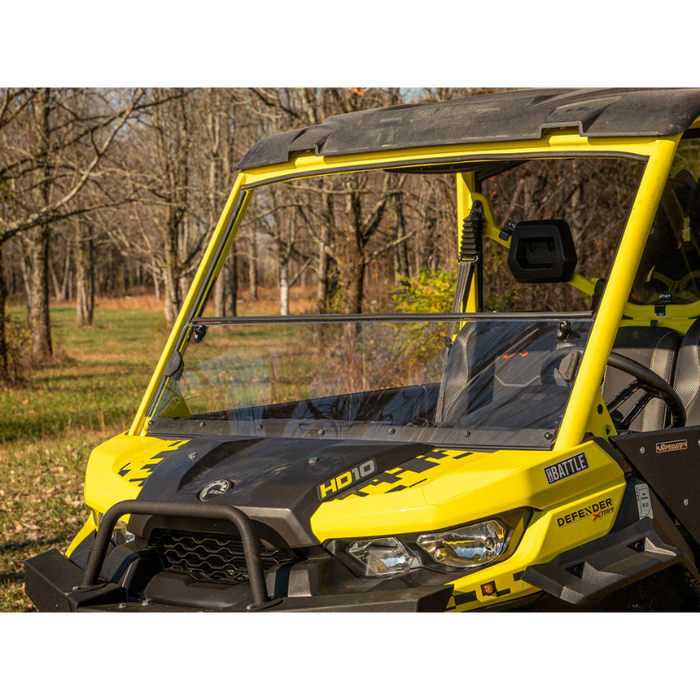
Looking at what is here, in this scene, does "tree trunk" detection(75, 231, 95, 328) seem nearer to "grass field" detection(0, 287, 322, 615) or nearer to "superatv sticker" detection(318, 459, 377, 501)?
"grass field" detection(0, 287, 322, 615)

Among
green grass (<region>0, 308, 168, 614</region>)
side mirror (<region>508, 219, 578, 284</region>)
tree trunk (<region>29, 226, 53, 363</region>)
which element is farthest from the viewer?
tree trunk (<region>29, 226, 53, 363</region>)

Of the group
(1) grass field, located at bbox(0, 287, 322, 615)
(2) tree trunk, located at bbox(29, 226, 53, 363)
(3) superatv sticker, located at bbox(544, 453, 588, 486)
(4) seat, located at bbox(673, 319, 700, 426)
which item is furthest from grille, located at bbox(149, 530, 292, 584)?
(2) tree trunk, located at bbox(29, 226, 53, 363)

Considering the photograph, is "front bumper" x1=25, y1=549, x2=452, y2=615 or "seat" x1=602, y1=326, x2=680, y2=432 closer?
"front bumper" x1=25, y1=549, x2=452, y2=615

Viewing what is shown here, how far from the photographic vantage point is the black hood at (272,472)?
2752 millimetres

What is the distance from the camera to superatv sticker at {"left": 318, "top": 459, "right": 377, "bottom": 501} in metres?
2.79

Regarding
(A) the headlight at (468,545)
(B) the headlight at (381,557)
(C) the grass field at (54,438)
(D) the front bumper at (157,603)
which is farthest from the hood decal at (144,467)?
(C) the grass field at (54,438)

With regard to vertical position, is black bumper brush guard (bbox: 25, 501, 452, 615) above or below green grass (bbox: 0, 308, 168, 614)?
above

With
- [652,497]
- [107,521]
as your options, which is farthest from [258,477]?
[652,497]

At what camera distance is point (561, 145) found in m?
3.25

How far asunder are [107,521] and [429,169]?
7.22 ft

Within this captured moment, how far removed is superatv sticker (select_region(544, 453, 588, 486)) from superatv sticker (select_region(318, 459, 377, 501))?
20.8 inches

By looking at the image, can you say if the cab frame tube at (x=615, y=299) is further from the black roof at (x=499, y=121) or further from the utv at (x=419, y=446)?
the black roof at (x=499, y=121)

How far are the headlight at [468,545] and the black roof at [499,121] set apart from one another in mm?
1378

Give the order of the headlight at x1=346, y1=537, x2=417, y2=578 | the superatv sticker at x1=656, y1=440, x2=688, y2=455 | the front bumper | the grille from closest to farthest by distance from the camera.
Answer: the front bumper, the headlight at x1=346, y1=537, x2=417, y2=578, the grille, the superatv sticker at x1=656, y1=440, x2=688, y2=455
